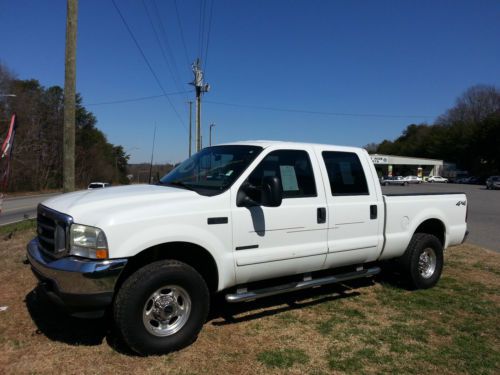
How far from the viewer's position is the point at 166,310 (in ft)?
12.7

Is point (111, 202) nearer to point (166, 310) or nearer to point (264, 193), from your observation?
point (166, 310)

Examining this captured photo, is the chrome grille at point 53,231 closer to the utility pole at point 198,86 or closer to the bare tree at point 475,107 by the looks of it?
the utility pole at point 198,86

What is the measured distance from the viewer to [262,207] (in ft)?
14.3

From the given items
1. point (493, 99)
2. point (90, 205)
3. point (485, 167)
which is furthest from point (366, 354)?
point (493, 99)

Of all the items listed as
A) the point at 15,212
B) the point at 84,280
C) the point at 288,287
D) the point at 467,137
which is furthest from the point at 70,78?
the point at 467,137

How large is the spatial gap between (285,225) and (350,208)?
3.49 feet

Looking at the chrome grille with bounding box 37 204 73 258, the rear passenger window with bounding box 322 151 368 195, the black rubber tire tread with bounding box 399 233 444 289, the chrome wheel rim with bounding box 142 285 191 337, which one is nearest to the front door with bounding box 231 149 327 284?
the rear passenger window with bounding box 322 151 368 195

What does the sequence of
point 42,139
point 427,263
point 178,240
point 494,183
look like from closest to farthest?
point 178,240 < point 427,263 < point 494,183 < point 42,139

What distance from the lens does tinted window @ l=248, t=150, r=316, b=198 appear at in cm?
455

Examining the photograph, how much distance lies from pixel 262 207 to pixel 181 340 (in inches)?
59.8

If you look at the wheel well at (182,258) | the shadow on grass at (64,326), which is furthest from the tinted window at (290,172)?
the shadow on grass at (64,326)

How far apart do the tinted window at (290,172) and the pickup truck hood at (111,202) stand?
81 centimetres

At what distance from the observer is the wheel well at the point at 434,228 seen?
6.29 metres

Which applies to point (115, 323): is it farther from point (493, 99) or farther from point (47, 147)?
point (493, 99)
